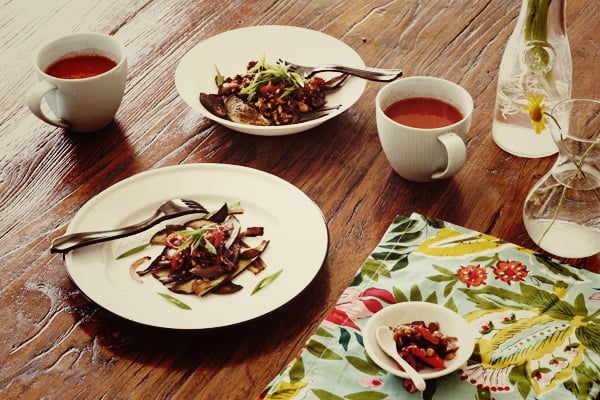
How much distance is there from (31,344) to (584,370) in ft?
2.44

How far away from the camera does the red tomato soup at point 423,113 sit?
1227 mm

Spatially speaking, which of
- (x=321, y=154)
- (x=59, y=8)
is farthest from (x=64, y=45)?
(x=321, y=154)

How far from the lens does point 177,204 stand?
115 cm

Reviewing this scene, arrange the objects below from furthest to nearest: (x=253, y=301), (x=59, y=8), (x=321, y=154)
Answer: (x=59, y=8)
(x=321, y=154)
(x=253, y=301)

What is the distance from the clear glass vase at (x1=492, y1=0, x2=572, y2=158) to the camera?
121 cm

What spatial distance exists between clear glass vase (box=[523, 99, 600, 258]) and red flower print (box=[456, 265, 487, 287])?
14 centimetres

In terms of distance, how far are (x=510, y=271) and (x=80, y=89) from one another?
32.3 inches

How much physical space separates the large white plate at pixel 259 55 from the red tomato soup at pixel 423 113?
0.13m

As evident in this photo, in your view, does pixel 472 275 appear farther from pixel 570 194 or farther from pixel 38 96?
pixel 38 96

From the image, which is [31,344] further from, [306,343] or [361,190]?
[361,190]

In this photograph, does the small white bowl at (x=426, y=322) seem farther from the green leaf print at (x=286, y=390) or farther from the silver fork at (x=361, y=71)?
the silver fork at (x=361, y=71)

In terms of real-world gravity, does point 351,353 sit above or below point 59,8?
below

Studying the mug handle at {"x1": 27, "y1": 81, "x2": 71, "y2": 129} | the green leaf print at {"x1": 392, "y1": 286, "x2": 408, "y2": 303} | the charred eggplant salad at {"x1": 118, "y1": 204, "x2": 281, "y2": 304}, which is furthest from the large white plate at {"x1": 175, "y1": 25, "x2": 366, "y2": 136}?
the green leaf print at {"x1": 392, "y1": 286, "x2": 408, "y2": 303}

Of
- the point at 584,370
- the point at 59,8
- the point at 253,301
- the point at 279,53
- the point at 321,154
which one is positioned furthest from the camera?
the point at 59,8
